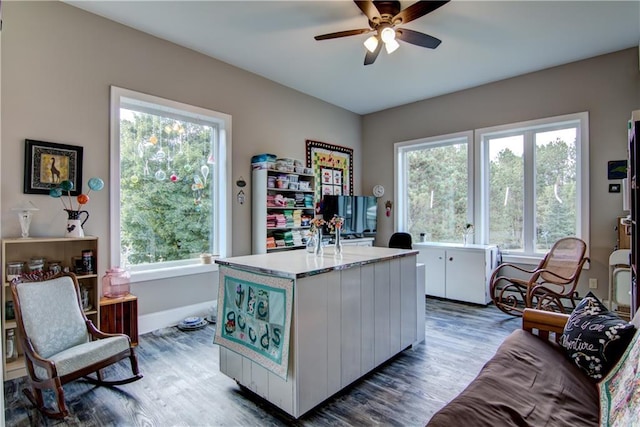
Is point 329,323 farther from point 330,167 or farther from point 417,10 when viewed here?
point 330,167

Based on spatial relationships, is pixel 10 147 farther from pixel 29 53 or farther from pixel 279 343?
pixel 279 343

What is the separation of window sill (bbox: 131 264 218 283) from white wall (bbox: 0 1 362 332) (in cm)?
7

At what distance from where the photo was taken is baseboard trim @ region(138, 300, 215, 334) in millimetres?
3414

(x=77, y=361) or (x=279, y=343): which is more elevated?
(x=279, y=343)

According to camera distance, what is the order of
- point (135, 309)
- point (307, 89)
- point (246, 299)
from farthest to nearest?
point (307, 89)
point (135, 309)
point (246, 299)

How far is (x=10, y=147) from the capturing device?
2.67 metres

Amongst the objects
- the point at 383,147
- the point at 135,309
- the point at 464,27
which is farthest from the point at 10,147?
the point at 383,147

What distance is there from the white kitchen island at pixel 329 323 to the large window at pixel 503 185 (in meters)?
2.62

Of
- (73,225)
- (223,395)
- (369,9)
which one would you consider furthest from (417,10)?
(73,225)

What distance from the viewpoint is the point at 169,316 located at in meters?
3.61

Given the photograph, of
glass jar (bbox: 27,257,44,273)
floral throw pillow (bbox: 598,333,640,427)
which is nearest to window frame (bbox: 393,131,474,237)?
floral throw pillow (bbox: 598,333,640,427)

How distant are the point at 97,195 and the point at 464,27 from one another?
12.8ft

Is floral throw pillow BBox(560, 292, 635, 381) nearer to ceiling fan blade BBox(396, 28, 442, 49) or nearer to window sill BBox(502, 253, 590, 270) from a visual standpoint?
ceiling fan blade BBox(396, 28, 442, 49)

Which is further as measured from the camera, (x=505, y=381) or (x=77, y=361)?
(x=77, y=361)
